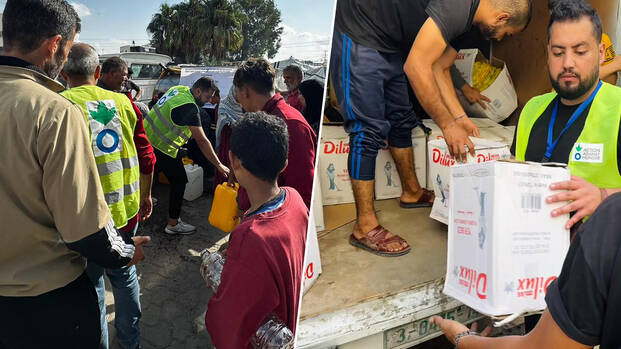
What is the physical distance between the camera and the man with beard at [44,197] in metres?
1.43

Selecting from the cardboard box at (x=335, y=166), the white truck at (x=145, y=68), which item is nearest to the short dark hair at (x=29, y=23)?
the cardboard box at (x=335, y=166)

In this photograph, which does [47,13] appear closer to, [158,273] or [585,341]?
[585,341]

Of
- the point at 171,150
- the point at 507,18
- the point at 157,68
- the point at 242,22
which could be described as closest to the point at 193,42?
the point at 242,22

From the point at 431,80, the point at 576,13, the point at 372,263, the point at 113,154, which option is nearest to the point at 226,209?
the point at 113,154

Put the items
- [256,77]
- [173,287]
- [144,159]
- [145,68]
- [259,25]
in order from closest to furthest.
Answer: [256,77], [144,159], [173,287], [145,68], [259,25]

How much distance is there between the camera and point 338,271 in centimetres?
192

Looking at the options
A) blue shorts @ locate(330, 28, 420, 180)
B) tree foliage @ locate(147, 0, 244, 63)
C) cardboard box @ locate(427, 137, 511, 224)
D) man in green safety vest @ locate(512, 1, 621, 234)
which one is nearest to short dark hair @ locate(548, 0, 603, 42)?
man in green safety vest @ locate(512, 1, 621, 234)

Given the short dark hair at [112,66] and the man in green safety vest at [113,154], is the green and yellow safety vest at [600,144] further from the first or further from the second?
the short dark hair at [112,66]

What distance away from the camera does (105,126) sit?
7.22ft

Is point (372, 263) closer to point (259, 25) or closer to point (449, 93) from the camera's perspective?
point (449, 93)

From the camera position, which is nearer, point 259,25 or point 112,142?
point 112,142

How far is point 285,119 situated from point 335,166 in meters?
0.47

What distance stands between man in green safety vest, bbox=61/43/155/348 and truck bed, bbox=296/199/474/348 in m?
0.99

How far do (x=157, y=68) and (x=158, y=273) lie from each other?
8.77m
